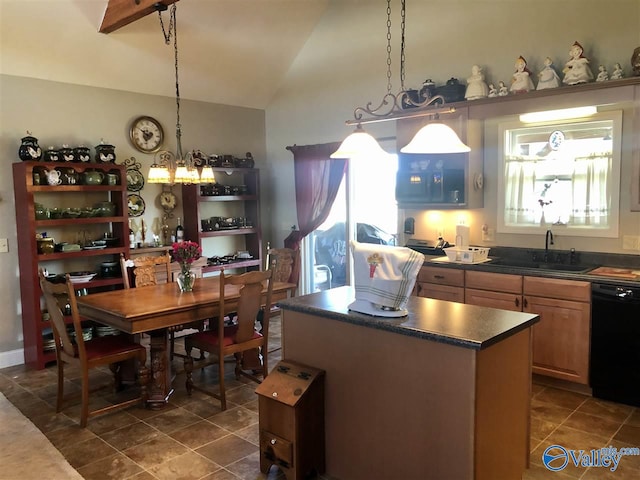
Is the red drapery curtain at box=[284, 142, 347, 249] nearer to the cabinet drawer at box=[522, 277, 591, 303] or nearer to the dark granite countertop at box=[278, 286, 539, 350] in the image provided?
the cabinet drawer at box=[522, 277, 591, 303]

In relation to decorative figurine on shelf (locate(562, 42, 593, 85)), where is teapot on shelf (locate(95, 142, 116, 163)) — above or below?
below

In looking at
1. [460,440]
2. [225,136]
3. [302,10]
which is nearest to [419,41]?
[302,10]

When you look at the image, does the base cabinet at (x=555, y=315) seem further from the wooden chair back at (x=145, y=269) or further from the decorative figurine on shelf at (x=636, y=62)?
the wooden chair back at (x=145, y=269)

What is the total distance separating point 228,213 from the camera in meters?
6.44

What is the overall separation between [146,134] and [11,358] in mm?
2575

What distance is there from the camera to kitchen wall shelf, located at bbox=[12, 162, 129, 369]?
447 cm

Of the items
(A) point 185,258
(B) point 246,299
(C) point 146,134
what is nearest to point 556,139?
(B) point 246,299

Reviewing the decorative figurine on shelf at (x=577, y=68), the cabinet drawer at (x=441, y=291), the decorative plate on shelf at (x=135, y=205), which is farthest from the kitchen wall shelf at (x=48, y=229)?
the decorative figurine on shelf at (x=577, y=68)

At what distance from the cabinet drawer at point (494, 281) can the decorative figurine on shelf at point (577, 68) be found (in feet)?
5.08

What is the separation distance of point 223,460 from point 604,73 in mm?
3764

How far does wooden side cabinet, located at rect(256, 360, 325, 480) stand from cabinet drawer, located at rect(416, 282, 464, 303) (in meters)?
2.02

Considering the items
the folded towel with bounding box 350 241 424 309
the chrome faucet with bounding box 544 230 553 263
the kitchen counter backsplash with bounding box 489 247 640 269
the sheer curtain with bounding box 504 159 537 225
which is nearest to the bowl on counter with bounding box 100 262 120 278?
the folded towel with bounding box 350 241 424 309

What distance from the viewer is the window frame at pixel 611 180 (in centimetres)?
395

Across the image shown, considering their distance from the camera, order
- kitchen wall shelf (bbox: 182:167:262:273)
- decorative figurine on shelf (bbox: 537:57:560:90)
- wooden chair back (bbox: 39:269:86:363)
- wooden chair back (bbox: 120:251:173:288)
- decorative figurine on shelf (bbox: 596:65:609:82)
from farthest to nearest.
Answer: kitchen wall shelf (bbox: 182:167:262:273)
wooden chair back (bbox: 120:251:173:288)
decorative figurine on shelf (bbox: 537:57:560:90)
decorative figurine on shelf (bbox: 596:65:609:82)
wooden chair back (bbox: 39:269:86:363)
